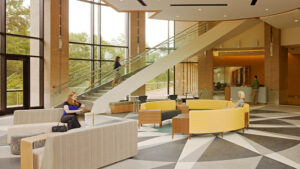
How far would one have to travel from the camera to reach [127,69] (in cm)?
1437

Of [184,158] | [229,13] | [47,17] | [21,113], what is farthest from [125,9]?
[184,158]

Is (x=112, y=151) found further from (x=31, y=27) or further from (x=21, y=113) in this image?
(x=31, y=27)

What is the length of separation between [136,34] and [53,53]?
605cm

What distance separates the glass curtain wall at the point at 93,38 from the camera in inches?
623

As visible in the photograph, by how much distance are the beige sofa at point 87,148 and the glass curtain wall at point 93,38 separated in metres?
9.21

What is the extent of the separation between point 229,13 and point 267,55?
18.6 feet

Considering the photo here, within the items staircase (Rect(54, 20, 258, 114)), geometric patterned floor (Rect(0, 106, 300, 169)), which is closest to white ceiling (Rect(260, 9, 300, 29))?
staircase (Rect(54, 20, 258, 114))

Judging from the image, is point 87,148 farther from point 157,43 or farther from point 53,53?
point 157,43

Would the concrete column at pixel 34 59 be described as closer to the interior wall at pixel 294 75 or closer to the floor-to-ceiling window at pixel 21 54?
the floor-to-ceiling window at pixel 21 54

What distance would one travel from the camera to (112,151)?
17.7 feet

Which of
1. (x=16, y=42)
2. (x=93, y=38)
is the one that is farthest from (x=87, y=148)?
(x=93, y=38)

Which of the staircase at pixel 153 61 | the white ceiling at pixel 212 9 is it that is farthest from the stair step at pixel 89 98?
the white ceiling at pixel 212 9

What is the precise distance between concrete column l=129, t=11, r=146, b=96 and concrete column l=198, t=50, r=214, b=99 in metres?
4.17

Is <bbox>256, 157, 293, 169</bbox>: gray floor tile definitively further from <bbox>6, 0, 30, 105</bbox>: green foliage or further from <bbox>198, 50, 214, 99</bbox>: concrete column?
<bbox>198, 50, 214, 99</bbox>: concrete column
